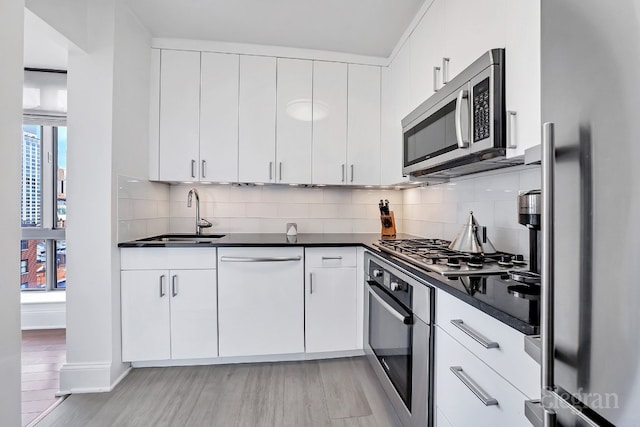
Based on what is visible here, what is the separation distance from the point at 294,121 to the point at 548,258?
227 centimetres

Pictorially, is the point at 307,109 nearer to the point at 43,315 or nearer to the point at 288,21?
the point at 288,21

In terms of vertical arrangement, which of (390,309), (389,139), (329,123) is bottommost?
(390,309)

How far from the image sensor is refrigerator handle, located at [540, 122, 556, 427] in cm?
48

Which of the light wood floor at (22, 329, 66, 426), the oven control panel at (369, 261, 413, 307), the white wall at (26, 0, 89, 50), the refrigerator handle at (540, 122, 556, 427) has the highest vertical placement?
the white wall at (26, 0, 89, 50)

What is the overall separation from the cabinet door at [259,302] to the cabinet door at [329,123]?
2.54ft

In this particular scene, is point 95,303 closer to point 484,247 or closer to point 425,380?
point 425,380

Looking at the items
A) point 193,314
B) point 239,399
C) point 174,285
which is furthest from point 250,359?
point 174,285

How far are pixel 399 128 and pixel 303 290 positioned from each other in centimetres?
142

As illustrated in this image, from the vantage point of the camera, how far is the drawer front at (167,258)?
2.05m

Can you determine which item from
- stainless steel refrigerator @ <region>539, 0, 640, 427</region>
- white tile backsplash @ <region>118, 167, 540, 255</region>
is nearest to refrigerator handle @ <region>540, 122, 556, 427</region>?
stainless steel refrigerator @ <region>539, 0, 640, 427</region>

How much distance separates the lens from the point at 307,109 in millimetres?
2520

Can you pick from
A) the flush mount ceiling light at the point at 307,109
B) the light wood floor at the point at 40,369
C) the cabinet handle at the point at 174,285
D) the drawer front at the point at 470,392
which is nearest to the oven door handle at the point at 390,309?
the drawer front at the point at 470,392

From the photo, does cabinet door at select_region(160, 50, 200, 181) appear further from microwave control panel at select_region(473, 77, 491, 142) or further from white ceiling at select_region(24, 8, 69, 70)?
microwave control panel at select_region(473, 77, 491, 142)

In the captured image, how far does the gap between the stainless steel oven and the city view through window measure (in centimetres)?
319
